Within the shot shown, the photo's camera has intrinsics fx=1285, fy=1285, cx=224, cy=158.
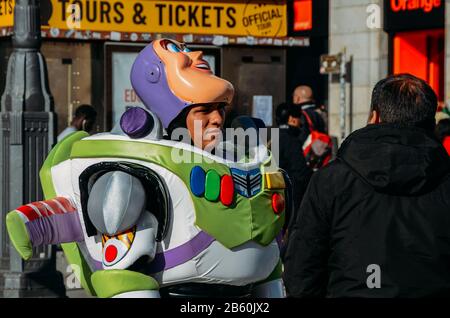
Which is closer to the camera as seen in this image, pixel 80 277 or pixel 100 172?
pixel 100 172

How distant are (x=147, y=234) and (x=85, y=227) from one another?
348 mm

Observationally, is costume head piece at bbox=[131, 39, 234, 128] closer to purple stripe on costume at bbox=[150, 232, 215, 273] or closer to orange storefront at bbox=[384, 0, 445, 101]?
purple stripe on costume at bbox=[150, 232, 215, 273]

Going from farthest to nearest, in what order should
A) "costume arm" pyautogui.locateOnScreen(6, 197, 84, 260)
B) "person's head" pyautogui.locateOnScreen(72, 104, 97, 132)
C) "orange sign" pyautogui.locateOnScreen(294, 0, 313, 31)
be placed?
1. "orange sign" pyautogui.locateOnScreen(294, 0, 313, 31)
2. "person's head" pyautogui.locateOnScreen(72, 104, 97, 132)
3. "costume arm" pyautogui.locateOnScreen(6, 197, 84, 260)

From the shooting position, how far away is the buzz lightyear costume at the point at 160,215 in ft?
19.1

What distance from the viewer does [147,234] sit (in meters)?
5.80

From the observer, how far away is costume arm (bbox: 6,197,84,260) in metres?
6.01

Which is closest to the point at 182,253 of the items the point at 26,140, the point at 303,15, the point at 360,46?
the point at 26,140

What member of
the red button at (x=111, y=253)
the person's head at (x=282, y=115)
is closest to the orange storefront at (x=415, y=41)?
the person's head at (x=282, y=115)

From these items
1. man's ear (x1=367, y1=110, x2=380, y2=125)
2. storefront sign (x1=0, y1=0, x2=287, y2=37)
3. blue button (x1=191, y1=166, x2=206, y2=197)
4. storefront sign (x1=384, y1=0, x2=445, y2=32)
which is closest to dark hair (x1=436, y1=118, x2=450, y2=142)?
blue button (x1=191, y1=166, x2=206, y2=197)

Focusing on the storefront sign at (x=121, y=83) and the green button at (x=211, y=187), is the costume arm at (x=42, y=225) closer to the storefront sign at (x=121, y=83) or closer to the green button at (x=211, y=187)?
the green button at (x=211, y=187)

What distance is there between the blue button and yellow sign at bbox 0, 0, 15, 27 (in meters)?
9.83

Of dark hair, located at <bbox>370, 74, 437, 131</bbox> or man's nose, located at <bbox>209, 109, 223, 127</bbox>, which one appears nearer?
dark hair, located at <bbox>370, 74, 437, 131</bbox>
